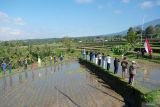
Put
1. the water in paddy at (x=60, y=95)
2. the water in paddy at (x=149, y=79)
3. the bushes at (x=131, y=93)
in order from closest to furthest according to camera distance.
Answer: the bushes at (x=131, y=93) < the water in paddy at (x=60, y=95) < the water in paddy at (x=149, y=79)

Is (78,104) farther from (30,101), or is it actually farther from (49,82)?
(49,82)

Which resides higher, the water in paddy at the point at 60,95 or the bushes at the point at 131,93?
the bushes at the point at 131,93

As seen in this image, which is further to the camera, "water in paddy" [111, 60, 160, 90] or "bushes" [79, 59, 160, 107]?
"water in paddy" [111, 60, 160, 90]

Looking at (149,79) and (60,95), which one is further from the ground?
(149,79)

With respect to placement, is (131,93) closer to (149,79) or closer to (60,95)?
(60,95)

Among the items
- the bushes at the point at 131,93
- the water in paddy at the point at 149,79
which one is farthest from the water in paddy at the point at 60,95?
the water in paddy at the point at 149,79

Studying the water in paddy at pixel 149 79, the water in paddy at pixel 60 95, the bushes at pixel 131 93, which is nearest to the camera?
the bushes at pixel 131 93

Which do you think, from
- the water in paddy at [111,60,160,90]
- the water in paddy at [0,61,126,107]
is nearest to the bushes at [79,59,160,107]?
the water in paddy at [0,61,126,107]

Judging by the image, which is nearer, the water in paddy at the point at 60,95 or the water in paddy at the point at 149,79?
the water in paddy at the point at 60,95

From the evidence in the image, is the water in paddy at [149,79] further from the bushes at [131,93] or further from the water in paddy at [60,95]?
the water in paddy at [60,95]

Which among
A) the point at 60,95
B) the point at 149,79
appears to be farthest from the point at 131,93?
the point at 149,79

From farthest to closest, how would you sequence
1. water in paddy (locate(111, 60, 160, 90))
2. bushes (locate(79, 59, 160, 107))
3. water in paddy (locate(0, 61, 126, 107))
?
1. water in paddy (locate(111, 60, 160, 90))
2. water in paddy (locate(0, 61, 126, 107))
3. bushes (locate(79, 59, 160, 107))

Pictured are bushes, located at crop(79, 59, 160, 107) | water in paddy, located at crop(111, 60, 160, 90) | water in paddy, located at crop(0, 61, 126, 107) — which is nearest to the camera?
bushes, located at crop(79, 59, 160, 107)

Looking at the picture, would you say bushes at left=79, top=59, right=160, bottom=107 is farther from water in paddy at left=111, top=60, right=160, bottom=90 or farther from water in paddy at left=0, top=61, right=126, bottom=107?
water in paddy at left=111, top=60, right=160, bottom=90
